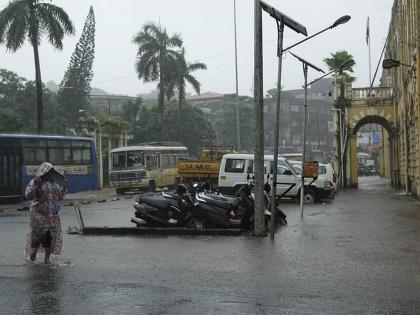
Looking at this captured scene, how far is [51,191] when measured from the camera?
9.12 m

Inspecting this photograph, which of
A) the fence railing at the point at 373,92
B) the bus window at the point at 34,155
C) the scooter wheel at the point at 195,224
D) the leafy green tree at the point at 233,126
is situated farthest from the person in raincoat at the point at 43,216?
the leafy green tree at the point at 233,126

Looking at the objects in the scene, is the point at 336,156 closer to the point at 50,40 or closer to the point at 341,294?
the point at 50,40

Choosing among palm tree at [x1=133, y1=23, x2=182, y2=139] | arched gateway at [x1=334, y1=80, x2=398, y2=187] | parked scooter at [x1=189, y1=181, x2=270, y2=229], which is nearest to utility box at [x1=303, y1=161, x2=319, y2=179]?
parked scooter at [x1=189, y1=181, x2=270, y2=229]

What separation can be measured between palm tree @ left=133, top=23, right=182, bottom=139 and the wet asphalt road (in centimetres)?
3816

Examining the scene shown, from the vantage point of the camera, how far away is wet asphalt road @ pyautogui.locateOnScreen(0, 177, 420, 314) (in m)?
6.17

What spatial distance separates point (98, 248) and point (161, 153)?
22.0 m

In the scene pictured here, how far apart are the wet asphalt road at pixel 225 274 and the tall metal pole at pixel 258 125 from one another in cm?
63

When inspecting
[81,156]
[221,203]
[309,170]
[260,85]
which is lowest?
[221,203]

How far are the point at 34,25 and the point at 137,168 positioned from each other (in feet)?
34.2

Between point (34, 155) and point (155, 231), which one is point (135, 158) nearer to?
point (34, 155)

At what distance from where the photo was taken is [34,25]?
32969 mm

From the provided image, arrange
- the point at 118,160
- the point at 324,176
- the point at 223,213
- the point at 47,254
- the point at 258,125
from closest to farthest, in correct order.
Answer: the point at 47,254
the point at 258,125
the point at 223,213
the point at 324,176
the point at 118,160

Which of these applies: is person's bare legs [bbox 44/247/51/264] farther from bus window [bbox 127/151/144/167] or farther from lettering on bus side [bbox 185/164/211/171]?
bus window [bbox 127/151/144/167]

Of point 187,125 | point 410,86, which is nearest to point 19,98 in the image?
point 187,125
